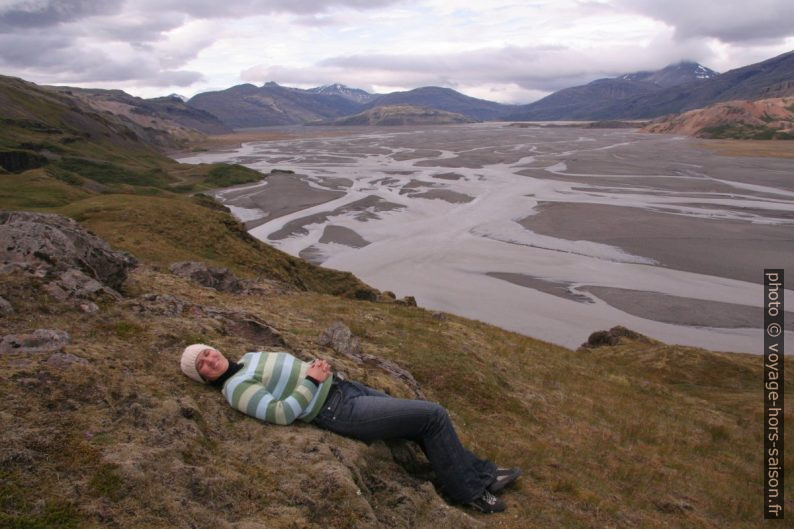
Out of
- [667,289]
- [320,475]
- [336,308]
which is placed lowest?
[667,289]

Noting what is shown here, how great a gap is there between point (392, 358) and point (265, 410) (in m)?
7.60

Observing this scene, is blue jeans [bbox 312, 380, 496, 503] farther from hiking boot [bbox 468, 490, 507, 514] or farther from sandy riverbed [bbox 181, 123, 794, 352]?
sandy riverbed [bbox 181, 123, 794, 352]

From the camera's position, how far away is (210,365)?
26.8 ft

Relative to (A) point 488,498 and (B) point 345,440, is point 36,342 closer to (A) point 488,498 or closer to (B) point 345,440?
(B) point 345,440

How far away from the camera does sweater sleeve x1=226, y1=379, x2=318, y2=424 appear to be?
25.6 feet

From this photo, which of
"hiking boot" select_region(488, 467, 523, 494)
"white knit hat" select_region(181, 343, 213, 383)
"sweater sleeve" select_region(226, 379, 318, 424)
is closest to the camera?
"sweater sleeve" select_region(226, 379, 318, 424)

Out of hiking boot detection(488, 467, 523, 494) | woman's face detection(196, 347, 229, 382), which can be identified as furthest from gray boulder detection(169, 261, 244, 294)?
hiking boot detection(488, 467, 523, 494)

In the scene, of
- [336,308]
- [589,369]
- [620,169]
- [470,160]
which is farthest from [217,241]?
[470,160]

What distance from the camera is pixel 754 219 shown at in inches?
2192

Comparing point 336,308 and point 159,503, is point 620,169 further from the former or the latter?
point 159,503

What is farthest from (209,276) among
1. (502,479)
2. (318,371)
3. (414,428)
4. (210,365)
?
(502,479)

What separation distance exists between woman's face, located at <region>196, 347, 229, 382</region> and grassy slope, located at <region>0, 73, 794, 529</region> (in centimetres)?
33

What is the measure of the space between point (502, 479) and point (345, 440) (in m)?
2.93

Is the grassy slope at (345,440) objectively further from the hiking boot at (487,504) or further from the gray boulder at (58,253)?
the gray boulder at (58,253)
